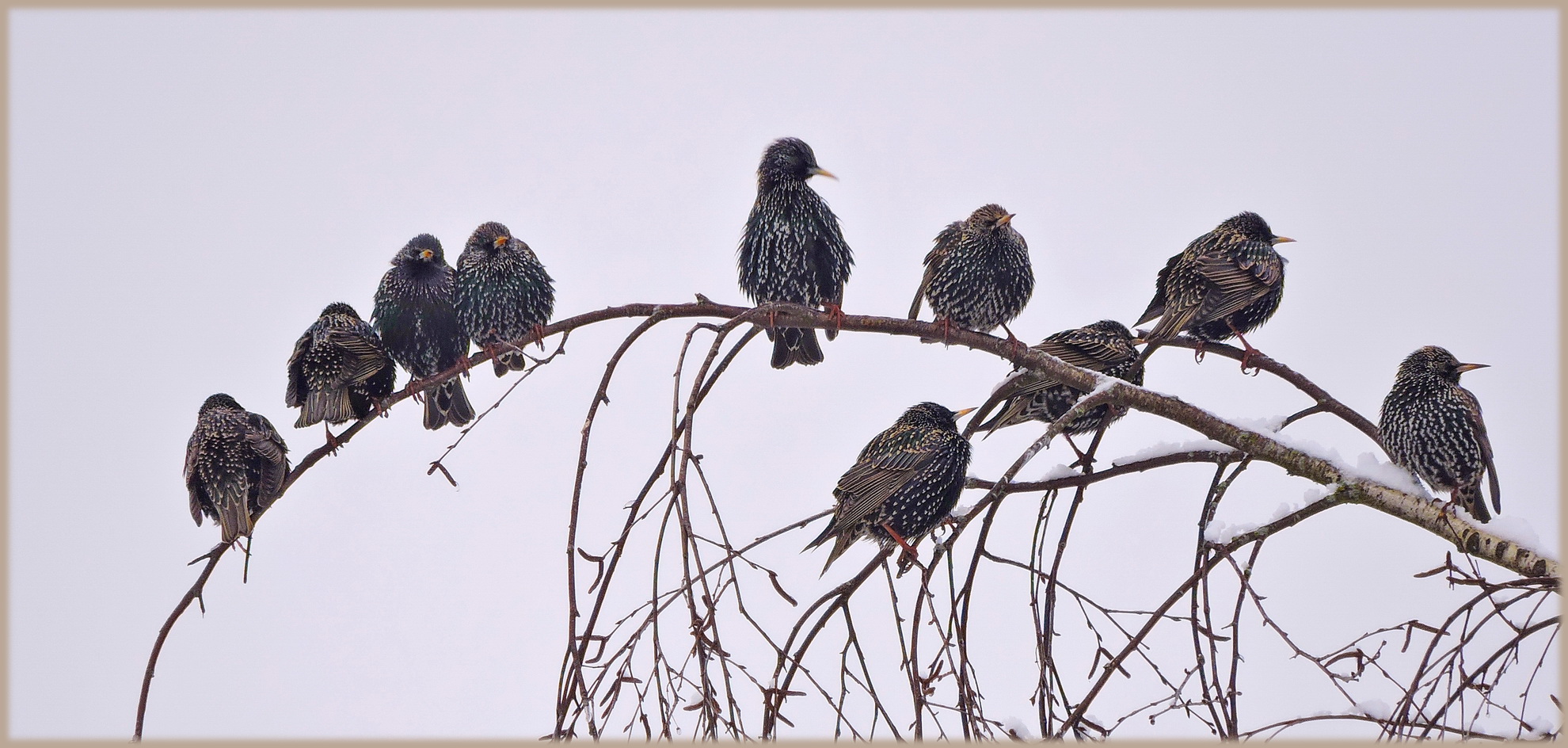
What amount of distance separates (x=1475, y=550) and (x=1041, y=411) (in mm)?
1900

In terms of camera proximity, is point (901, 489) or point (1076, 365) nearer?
point (901, 489)

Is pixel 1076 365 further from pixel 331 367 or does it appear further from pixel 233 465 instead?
pixel 233 465

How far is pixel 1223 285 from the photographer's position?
17.7ft

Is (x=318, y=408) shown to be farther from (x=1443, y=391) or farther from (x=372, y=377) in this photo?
(x=1443, y=391)

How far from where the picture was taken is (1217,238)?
5762 mm

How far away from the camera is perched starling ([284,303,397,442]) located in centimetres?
483

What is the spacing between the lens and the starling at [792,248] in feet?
18.3

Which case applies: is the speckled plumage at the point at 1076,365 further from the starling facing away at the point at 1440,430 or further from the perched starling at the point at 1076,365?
the starling facing away at the point at 1440,430

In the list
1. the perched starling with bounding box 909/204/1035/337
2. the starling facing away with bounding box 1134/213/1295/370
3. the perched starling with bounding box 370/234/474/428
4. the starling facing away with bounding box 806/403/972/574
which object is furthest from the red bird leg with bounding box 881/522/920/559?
the perched starling with bounding box 370/234/474/428

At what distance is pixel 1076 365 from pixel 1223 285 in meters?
0.81

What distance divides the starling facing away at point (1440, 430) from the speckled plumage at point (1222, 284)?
3.02 ft

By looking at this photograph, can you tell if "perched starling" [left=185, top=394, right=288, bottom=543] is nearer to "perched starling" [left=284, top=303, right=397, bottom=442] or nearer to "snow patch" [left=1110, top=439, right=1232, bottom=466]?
"perched starling" [left=284, top=303, right=397, bottom=442]

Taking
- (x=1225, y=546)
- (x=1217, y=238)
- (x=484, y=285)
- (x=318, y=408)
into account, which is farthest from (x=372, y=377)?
(x=1217, y=238)

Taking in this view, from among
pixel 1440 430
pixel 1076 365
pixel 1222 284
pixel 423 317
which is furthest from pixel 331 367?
pixel 1440 430
